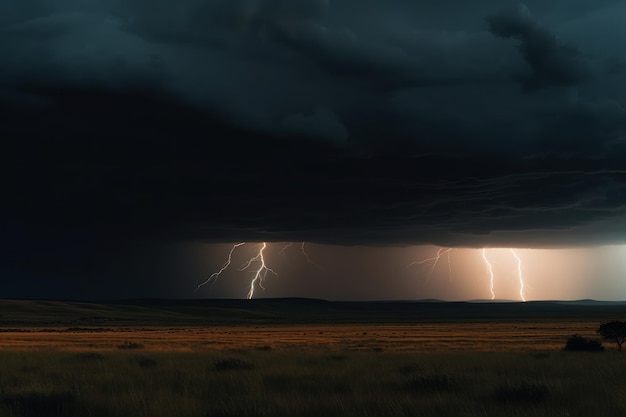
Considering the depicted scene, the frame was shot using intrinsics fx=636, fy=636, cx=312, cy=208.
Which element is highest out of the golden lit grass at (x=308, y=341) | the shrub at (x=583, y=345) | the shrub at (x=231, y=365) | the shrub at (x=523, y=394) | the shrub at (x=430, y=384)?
the shrub at (x=523, y=394)

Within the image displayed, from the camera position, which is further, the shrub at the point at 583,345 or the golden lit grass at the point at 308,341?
the golden lit grass at the point at 308,341

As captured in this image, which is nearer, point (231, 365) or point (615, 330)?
point (231, 365)

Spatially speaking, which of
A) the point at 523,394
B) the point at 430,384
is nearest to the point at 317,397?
the point at 430,384

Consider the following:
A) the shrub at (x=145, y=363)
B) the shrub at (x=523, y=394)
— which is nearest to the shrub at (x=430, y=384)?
the shrub at (x=523, y=394)

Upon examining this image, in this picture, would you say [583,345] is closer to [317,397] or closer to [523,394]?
[523,394]

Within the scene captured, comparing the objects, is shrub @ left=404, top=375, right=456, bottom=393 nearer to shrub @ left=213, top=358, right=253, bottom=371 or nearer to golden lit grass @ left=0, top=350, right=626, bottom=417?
golden lit grass @ left=0, top=350, right=626, bottom=417

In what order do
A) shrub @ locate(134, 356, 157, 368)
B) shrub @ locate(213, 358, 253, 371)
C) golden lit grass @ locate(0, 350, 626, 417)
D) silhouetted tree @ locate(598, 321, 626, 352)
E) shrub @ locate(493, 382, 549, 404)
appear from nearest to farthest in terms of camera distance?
golden lit grass @ locate(0, 350, 626, 417) → shrub @ locate(493, 382, 549, 404) → shrub @ locate(213, 358, 253, 371) → shrub @ locate(134, 356, 157, 368) → silhouetted tree @ locate(598, 321, 626, 352)

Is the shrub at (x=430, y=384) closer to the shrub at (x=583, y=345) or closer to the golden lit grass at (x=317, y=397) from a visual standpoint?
the golden lit grass at (x=317, y=397)

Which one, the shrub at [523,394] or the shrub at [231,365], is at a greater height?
the shrub at [523,394]

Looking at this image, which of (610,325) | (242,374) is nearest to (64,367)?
(242,374)

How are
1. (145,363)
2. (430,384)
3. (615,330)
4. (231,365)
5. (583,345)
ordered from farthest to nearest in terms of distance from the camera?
1. (615,330)
2. (583,345)
3. (145,363)
4. (231,365)
5. (430,384)

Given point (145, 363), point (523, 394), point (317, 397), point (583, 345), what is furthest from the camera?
point (583, 345)

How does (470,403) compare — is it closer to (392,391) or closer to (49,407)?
(392,391)

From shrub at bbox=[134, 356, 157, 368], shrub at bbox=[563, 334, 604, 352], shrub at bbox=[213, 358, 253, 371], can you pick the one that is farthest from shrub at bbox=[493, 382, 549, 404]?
shrub at bbox=[563, 334, 604, 352]
